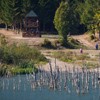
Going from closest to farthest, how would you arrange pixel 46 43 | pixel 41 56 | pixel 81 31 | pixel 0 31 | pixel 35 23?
pixel 41 56 < pixel 46 43 < pixel 35 23 < pixel 0 31 < pixel 81 31

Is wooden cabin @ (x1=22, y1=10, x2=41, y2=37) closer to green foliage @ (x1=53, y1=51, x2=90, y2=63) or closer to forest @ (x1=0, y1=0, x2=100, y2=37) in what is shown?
forest @ (x1=0, y1=0, x2=100, y2=37)

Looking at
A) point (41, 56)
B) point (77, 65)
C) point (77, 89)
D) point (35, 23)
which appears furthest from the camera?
point (35, 23)

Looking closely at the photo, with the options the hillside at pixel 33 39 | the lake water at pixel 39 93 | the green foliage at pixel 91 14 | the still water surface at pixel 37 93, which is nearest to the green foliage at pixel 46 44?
the hillside at pixel 33 39

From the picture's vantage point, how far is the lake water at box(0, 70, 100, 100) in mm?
45656

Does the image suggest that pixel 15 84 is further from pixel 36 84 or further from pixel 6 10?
pixel 6 10

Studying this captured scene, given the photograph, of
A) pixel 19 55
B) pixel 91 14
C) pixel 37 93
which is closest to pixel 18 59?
pixel 19 55

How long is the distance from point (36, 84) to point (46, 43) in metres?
33.8

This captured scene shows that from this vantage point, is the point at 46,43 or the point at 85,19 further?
the point at 85,19

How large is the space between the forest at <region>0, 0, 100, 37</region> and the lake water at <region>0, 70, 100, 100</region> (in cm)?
3610

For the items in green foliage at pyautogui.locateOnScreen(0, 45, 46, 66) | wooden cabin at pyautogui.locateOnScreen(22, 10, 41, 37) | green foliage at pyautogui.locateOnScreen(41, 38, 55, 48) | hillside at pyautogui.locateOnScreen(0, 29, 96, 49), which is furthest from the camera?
wooden cabin at pyautogui.locateOnScreen(22, 10, 41, 37)

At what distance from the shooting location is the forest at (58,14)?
86.4m

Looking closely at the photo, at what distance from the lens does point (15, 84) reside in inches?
2009

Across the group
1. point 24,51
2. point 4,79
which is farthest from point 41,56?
point 4,79

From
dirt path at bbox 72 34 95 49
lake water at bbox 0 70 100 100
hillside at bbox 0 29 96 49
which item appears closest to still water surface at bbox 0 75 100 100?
lake water at bbox 0 70 100 100
